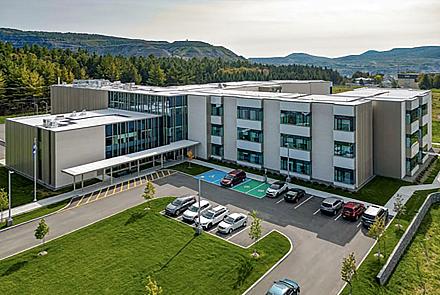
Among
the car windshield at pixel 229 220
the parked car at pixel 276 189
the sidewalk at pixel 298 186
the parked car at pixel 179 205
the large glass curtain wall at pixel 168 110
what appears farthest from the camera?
the large glass curtain wall at pixel 168 110

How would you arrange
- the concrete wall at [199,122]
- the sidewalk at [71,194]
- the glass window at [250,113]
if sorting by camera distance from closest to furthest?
the sidewalk at [71,194] < the glass window at [250,113] < the concrete wall at [199,122]

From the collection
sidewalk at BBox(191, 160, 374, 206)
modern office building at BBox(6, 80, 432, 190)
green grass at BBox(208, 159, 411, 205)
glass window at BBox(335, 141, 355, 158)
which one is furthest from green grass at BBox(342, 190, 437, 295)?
modern office building at BBox(6, 80, 432, 190)

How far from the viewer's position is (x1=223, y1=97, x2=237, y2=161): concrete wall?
48.0 m

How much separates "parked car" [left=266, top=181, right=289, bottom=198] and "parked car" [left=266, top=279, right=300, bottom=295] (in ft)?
49.6

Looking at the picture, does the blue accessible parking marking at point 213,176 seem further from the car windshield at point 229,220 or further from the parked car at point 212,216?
the car windshield at point 229,220

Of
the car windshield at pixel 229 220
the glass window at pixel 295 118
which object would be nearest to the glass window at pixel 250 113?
the glass window at pixel 295 118

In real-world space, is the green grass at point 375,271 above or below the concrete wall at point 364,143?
below

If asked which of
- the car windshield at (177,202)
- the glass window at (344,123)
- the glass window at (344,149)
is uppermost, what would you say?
the glass window at (344,123)

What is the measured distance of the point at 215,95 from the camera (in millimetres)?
49750

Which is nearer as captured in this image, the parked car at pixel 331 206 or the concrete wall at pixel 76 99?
the parked car at pixel 331 206

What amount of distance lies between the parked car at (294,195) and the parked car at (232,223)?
6488 mm

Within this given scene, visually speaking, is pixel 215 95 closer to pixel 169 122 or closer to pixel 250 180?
pixel 169 122

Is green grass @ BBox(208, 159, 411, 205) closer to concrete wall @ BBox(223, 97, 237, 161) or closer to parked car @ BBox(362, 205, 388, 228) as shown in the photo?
parked car @ BBox(362, 205, 388, 228)

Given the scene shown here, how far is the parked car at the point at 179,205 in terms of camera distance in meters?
32.7
